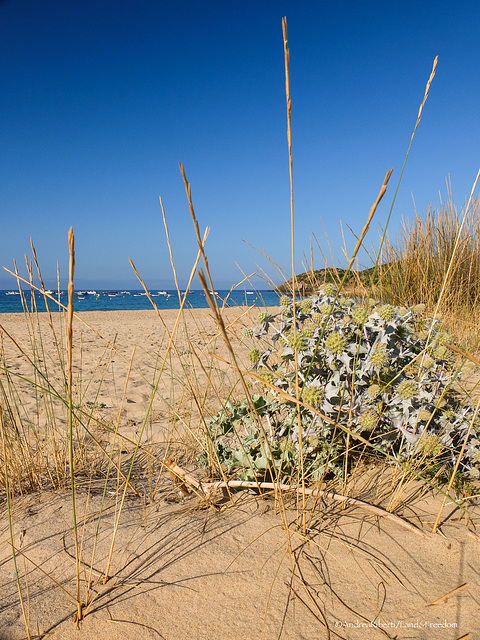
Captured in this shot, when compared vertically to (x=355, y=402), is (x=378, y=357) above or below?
above

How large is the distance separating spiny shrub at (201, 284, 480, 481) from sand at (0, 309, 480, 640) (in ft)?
0.50

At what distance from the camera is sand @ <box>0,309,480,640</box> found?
924 millimetres

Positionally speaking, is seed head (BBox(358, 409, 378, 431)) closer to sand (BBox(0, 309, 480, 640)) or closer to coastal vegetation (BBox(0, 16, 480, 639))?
coastal vegetation (BBox(0, 16, 480, 639))

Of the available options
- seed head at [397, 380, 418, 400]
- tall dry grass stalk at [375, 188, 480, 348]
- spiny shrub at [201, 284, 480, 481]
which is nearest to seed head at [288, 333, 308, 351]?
spiny shrub at [201, 284, 480, 481]

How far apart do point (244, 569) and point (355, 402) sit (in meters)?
0.70

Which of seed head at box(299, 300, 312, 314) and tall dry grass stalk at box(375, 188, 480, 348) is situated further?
tall dry grass stalk at box(375, 188, 480, 348)

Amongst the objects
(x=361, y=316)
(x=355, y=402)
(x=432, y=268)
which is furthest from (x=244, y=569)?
(x=432, y=268)

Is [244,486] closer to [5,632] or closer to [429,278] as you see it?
[5,632]

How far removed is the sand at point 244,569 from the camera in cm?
92

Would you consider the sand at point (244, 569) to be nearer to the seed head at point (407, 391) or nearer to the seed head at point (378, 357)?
the seed head at point (407, 391)

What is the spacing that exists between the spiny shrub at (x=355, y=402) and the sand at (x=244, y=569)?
0.50 ft

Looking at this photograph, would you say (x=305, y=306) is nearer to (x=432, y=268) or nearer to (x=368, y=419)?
(x=368, y=419)

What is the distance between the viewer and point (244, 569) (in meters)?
1.09

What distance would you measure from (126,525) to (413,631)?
3.12 ft
